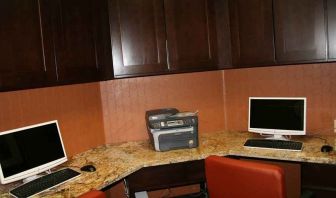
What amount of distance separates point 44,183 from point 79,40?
1.00 metres

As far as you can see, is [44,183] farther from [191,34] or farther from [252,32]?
[252,32]

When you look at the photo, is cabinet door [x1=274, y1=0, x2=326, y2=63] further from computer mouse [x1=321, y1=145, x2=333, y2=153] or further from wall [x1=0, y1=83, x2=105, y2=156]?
wall [x1=0, y1=83, x2=105, y2=156]

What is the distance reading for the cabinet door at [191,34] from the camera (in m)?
2.59

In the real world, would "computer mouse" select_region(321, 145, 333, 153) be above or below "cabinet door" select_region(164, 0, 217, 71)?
below

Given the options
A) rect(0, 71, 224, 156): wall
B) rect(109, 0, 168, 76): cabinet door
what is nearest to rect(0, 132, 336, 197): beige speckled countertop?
rect(0, 71, 224, 156): wall

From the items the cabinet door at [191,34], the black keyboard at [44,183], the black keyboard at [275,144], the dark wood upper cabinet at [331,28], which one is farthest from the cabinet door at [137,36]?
the dark wood upper cabinet at [331,28]

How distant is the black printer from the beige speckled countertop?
0.21 ft

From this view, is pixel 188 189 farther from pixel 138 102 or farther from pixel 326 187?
pixel 326 187

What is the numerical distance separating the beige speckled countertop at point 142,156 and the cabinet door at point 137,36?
67 cm

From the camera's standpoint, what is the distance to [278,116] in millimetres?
2566

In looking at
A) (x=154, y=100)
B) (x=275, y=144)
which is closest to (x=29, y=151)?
(x=154, y=100)

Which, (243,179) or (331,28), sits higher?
(331,28)

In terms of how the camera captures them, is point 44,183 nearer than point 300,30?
Yes

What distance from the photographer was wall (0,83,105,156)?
217 centimetres
